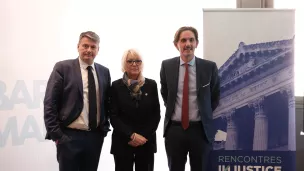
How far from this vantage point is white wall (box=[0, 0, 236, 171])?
3186 millimetres

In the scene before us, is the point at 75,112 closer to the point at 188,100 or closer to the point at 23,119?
the point at 188,100

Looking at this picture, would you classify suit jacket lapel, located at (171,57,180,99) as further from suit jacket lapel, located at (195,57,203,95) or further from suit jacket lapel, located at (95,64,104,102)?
suit jacket lapel, located at (95,64,104,102)

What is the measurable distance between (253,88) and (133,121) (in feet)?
3.75

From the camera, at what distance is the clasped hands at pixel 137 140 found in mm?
2326

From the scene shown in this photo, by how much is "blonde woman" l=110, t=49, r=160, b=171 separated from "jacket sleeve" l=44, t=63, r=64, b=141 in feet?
1.36

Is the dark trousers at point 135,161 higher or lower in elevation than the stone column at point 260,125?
lower

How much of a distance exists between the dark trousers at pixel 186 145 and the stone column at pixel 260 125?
1.97 feet

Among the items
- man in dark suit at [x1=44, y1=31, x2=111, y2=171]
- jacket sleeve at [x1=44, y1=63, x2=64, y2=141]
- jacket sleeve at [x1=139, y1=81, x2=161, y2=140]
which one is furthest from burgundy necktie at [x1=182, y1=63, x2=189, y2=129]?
jacket sleeve at [x1=44, y1=63, x2=64, y2=141]

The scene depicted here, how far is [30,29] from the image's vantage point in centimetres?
321

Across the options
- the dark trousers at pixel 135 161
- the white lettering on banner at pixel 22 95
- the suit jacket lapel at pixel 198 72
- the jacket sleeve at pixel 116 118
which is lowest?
the dark trousers at pixel 135 161

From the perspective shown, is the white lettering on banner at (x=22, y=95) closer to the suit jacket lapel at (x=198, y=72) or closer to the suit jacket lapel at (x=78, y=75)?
the suit jacket lapel at (x=78, y=75)

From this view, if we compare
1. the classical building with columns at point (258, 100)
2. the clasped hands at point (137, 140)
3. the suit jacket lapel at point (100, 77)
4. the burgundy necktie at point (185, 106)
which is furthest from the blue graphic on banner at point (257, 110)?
the suit jacket lapel at point (100, 77)

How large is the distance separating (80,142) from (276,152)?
174 cm

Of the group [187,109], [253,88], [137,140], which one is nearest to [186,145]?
[187,109]
